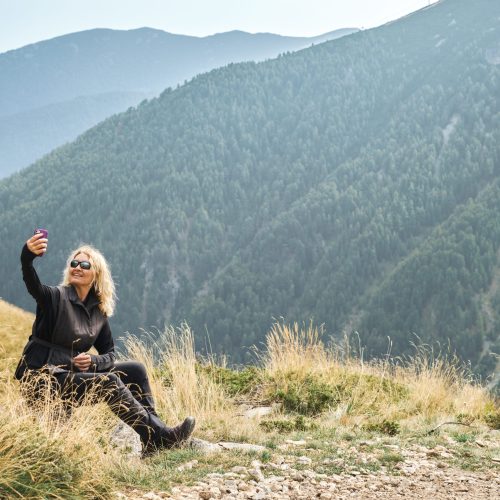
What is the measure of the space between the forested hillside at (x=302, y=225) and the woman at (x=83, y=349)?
106949 millimetres

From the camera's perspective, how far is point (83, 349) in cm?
528

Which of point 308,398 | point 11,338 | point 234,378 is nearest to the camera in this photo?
point 308,398

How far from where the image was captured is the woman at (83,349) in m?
4.98

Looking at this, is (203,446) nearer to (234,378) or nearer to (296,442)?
(296,442)

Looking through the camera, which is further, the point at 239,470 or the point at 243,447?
the point at 243,447

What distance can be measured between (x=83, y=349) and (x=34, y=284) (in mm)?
695

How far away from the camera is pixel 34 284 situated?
4879mm

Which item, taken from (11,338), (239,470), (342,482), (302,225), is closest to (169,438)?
(239,470)

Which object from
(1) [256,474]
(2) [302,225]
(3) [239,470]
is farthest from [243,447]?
(2) [302,225]

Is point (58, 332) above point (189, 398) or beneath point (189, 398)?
above

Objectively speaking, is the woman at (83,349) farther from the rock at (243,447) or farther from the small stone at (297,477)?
the small stone at (297,477)

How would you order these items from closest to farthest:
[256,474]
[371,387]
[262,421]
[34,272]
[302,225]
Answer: [256,474], [34,272], [262,421], [371,387], [302,225]

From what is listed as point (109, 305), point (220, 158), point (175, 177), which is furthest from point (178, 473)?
point (220, 158)

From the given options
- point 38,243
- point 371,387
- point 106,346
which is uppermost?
point 38,243
